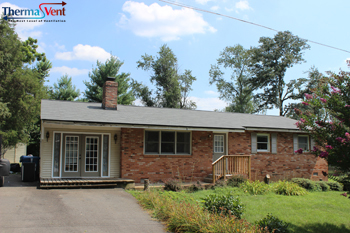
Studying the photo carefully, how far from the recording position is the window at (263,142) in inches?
636

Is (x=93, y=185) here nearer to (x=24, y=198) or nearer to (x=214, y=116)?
(x=24, y=198)

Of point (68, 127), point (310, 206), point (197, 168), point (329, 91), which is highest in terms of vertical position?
point (329, 91)

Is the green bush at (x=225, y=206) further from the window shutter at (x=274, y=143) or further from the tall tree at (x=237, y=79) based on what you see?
the tall tree at (x=237, y=79)

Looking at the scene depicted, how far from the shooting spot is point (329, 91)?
7602 mm

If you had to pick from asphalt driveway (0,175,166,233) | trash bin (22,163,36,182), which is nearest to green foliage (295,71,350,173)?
asphalt driveway (0,175,166,233)

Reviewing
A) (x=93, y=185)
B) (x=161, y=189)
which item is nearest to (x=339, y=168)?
(x=161, y=189)

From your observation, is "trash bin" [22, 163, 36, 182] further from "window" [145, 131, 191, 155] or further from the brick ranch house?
"window" [145, 131, 191, 155]

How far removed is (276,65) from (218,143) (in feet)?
82.9

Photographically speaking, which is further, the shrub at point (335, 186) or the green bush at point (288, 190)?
the shrub at point (335, 186)

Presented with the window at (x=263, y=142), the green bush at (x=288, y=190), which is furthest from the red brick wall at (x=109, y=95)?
the green bush at (x=288, y=190)

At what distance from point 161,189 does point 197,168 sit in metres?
2.85

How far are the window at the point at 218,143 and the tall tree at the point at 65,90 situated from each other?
21067 mm

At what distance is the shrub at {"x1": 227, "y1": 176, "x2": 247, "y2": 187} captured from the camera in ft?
42.8

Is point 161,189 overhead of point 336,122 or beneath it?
beneath
